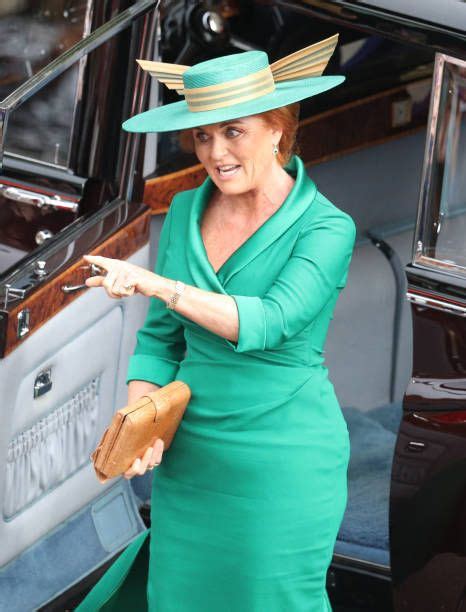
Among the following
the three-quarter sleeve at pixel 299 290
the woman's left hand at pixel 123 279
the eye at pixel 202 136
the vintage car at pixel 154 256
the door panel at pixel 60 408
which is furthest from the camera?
the door panel at pixel 60 408

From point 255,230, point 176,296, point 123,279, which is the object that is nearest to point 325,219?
point 255,230

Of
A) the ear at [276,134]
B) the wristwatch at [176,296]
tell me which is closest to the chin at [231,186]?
the ear at [276,134]

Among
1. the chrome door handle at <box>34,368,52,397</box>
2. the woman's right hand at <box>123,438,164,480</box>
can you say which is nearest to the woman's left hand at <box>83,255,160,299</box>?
the woman's right hand at <box>123,438,164,480</box>

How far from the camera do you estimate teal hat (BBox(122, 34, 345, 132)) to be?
270 cm

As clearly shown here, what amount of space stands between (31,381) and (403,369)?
5.61 ft

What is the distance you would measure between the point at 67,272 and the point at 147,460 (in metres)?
0.83

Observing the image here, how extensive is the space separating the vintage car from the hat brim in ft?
1.30

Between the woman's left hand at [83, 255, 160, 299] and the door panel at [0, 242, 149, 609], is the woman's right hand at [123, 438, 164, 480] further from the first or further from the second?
the door panel at [0, 242, 149, 609]

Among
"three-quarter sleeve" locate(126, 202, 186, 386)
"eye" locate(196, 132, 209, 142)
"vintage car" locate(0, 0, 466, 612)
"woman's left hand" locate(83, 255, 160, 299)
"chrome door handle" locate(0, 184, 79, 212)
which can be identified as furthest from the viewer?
"chrome door handle" locate(0, 184, 79, 212)

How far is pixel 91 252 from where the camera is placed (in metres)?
3.64

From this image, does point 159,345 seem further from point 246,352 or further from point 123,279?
point 123,279

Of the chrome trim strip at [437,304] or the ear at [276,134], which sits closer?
the ear at [276,134]

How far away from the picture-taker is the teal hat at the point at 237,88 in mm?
2695

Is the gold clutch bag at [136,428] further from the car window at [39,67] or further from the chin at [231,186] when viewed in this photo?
the car window at [39,67]
